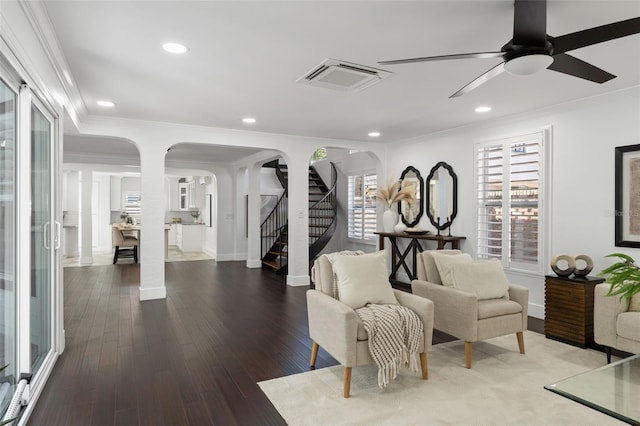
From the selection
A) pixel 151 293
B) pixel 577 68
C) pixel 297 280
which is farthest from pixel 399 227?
pixel 577 68

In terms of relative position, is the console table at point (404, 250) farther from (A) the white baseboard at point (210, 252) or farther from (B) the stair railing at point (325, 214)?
(A) the white baseboard at point (210, 252)

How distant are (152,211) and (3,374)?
136 inches

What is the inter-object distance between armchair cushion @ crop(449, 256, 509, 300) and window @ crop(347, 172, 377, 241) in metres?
3.91

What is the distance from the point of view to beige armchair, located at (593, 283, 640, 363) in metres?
3.14

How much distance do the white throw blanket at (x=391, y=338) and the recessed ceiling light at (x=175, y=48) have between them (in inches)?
92.2

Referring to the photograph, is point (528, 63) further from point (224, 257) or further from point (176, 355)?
point (224, 257)

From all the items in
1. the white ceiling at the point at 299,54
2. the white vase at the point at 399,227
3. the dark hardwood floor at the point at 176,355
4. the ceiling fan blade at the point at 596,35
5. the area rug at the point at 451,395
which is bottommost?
the dark hardwood floor at the point at 176,355

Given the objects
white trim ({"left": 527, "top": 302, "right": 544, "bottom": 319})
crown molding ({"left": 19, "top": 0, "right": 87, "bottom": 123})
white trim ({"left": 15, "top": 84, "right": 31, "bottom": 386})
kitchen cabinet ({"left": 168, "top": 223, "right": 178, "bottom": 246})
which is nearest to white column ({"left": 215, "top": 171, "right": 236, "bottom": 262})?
kitchen cabinet ({"left": 168, "top": 223, "right": 178, "bottom": 246})

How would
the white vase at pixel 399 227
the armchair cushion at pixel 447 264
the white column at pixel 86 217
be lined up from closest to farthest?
the armchair cushion at pixel 447 264 → the white vase at pixel 399 227 → the white column at pixel 86 217

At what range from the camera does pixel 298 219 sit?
22.0 ft

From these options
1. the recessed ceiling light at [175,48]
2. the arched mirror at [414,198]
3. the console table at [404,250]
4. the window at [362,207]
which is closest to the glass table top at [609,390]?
the recessed ceiling light at [175,48]

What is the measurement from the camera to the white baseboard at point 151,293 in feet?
18.3

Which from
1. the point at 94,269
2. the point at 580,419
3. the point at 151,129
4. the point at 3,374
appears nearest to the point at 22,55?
the point at 3,374

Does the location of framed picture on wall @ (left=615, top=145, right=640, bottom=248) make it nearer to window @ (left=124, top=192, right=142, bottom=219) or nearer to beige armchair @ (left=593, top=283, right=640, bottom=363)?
beige armchair @ (left=593, top=283, right=640, bottom=363)
